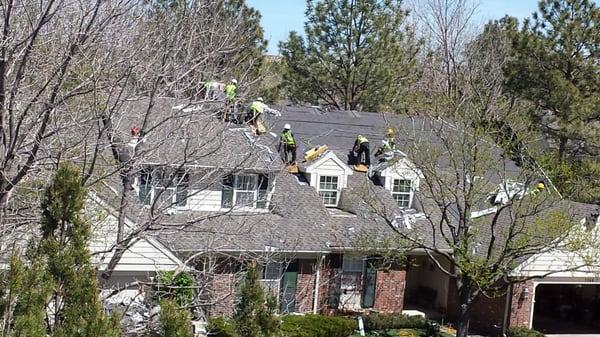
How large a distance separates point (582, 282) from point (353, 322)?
772 centimetres

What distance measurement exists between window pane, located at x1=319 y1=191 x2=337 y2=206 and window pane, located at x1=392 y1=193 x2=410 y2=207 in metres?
1.82

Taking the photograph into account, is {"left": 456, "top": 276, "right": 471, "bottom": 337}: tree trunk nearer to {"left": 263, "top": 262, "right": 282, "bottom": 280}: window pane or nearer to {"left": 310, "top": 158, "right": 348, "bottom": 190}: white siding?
{"left": 263, "top": 262, "right": 282, "bottom": 280}: window pane

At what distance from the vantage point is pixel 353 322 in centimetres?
2025

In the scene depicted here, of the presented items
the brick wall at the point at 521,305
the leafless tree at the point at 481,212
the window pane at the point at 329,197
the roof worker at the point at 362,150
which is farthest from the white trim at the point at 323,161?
the brick wall at the point at 521,305

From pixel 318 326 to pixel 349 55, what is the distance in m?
20.3

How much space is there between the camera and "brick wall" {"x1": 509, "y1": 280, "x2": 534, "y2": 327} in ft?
75.6

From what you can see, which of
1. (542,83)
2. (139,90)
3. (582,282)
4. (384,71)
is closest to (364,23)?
(384,71)

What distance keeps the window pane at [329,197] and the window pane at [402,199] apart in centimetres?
182

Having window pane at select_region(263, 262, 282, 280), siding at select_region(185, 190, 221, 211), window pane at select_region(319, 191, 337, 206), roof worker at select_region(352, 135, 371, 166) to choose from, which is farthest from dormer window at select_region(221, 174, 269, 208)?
roof worker at select_region(352, 135, 371, 166)

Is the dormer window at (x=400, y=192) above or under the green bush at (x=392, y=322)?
above

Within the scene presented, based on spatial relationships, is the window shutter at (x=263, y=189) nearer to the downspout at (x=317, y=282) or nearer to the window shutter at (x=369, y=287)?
the downspout at (x=317, y=282)

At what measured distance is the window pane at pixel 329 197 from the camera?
24.0 metres

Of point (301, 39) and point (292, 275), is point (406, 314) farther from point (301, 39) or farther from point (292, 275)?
point (301, 39)

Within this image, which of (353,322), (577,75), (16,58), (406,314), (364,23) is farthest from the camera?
(364,23)
